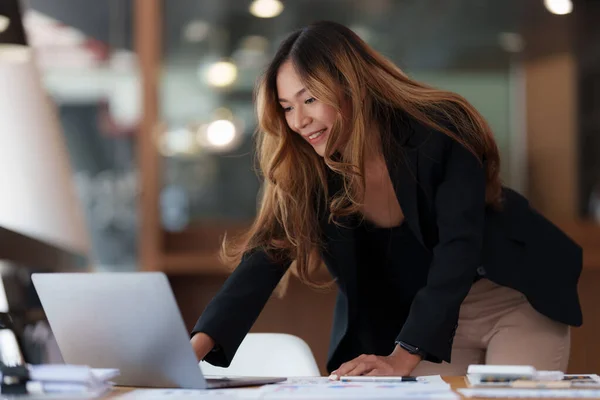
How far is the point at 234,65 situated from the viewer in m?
5.37

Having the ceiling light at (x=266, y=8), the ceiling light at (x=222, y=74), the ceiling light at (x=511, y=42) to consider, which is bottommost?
the ceiling light at (x=222, y=74)

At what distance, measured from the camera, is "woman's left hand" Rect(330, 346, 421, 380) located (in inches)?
58.2

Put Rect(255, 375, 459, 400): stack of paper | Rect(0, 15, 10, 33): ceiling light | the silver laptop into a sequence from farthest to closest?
Rect(0, 15, 10, 33): ceiling light, the silver laptop, Rect(255, 375, 459, 400): stack of paper

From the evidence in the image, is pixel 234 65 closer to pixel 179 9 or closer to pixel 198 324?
pixel 179 9

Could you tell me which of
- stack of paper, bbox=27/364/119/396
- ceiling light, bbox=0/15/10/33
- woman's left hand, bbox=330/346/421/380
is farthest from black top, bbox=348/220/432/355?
ceiling light, bbox=0/15/10/33

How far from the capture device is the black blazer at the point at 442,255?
64.6 inches

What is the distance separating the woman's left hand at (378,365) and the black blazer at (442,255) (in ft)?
0.12

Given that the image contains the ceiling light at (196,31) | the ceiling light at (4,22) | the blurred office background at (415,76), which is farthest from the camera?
the ceiling light at (196,31)

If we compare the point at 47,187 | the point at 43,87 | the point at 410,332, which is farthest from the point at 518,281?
the point at 43,87

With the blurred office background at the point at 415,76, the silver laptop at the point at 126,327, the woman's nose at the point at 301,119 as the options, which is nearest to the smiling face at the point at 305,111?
the woman's nose at the point at 301,119

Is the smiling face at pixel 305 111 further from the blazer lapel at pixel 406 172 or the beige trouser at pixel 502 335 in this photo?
the beige trouser at pixel 502 335

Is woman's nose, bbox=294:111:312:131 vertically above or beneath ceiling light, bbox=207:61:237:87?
beneath

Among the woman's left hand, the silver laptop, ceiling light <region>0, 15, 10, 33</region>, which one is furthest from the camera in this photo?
ceiling light <region>0, 15, 10, 33</region>

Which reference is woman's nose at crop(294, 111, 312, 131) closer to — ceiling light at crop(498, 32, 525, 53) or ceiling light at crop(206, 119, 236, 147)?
ceiling light at crop(206, 119, 236, 147)
